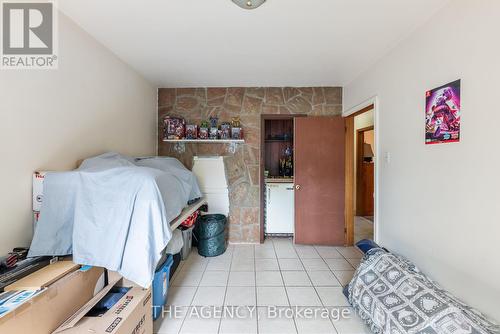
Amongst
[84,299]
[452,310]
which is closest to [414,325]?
[452,310]

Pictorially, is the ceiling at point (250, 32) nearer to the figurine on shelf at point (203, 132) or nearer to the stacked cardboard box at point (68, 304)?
the figurine on shelf at point (203, 132)

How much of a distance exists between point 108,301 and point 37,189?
34.8 inches

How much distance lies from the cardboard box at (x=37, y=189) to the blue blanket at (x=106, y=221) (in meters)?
0.12

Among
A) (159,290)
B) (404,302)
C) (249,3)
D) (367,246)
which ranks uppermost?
(249,3)

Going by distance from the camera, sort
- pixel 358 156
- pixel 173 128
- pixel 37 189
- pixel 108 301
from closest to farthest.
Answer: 1. pixel 37 189
2. pixel 108 301
3. pixel 173 128
4. pixel 358 156

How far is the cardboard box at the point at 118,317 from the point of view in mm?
1163

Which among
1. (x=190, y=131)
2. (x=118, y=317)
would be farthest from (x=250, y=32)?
(x=118, y=317)

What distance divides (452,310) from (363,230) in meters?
3.05

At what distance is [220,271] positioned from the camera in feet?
8.48

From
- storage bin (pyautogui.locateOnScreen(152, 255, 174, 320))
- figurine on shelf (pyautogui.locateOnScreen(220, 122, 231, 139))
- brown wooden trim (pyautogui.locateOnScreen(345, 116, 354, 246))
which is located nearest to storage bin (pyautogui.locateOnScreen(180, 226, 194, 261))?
storage bin (pyautogui.locateOnScreen(152, 255, 174, 320))

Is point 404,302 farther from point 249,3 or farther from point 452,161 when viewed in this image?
point 249,3

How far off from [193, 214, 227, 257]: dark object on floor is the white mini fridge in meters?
0.91

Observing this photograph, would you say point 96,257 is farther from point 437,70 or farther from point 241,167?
point 437,70

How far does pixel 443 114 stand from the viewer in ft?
4.99
